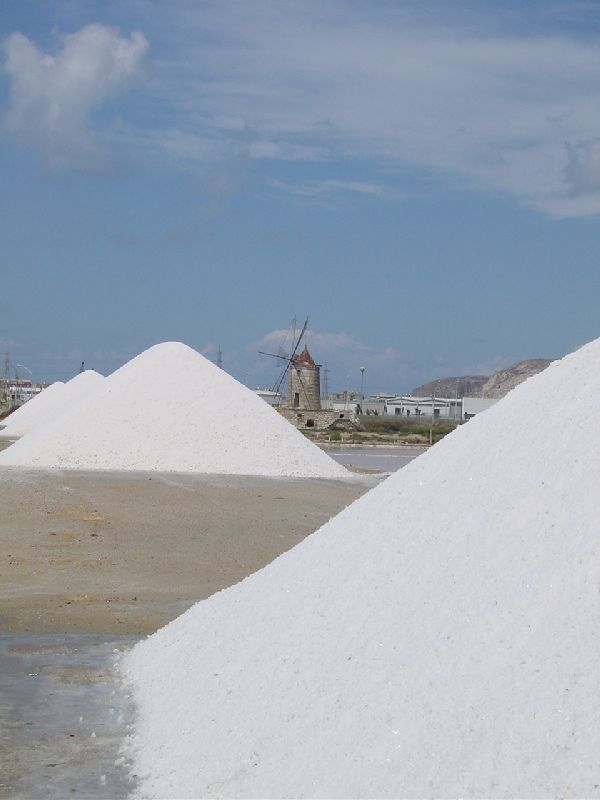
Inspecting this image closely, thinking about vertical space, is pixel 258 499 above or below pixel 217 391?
below

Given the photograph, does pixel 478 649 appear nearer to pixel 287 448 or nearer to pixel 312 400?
pixel 287 448

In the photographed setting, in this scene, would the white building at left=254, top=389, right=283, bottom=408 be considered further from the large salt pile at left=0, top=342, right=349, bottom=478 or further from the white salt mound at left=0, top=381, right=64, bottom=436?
the large salt pile at left=0, top=342, right=349, bottom=478

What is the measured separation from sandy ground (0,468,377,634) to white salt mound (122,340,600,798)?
2920mm

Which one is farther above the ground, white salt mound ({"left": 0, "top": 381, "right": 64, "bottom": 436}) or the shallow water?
white salt mound ({"left": 0, "top": 381, "right": 64, "bottom": 436})

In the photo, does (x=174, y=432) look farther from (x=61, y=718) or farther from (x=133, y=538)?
(x=61, y=718)

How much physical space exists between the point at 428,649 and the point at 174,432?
58.9 feet

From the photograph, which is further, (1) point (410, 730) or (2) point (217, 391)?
(2) point (217, 391)

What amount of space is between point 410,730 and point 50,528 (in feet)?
34.2

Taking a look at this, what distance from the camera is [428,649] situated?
452 centimetres

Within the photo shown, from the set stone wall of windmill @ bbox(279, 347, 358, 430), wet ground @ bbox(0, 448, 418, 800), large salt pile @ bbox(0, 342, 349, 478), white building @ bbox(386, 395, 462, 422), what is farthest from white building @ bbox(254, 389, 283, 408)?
wet ground @ bbox(0, 448, 418, 800)

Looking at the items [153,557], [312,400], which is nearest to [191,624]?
[153,557]

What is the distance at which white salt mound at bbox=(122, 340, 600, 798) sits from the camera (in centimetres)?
392

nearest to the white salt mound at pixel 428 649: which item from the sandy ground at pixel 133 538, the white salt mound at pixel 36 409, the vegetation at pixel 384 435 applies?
the sandy ground at pixel 133 538

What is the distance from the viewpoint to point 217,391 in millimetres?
23484
